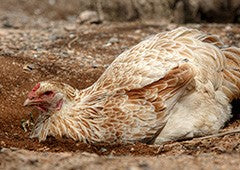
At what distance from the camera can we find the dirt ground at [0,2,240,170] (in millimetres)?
3365

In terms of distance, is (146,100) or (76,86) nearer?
(146,100)

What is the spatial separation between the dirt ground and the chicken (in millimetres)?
119

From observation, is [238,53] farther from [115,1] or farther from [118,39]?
[115,1]

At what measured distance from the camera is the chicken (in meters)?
4.28

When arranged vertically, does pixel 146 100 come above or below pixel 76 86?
above

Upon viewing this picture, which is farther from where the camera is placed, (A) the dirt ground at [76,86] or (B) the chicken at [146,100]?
(B) the chicken at [146,100]

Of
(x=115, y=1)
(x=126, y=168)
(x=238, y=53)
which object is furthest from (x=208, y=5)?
(x=126, y=168)

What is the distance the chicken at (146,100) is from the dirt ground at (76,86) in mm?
119

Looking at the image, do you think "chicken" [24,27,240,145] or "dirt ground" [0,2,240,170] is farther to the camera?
"chicken" [24,27,240,145]

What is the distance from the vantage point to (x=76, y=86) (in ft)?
18.8

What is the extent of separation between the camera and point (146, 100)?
432 centimetres

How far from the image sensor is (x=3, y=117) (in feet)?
16.1

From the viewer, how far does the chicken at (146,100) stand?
428cm

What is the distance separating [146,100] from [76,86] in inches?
62.1
